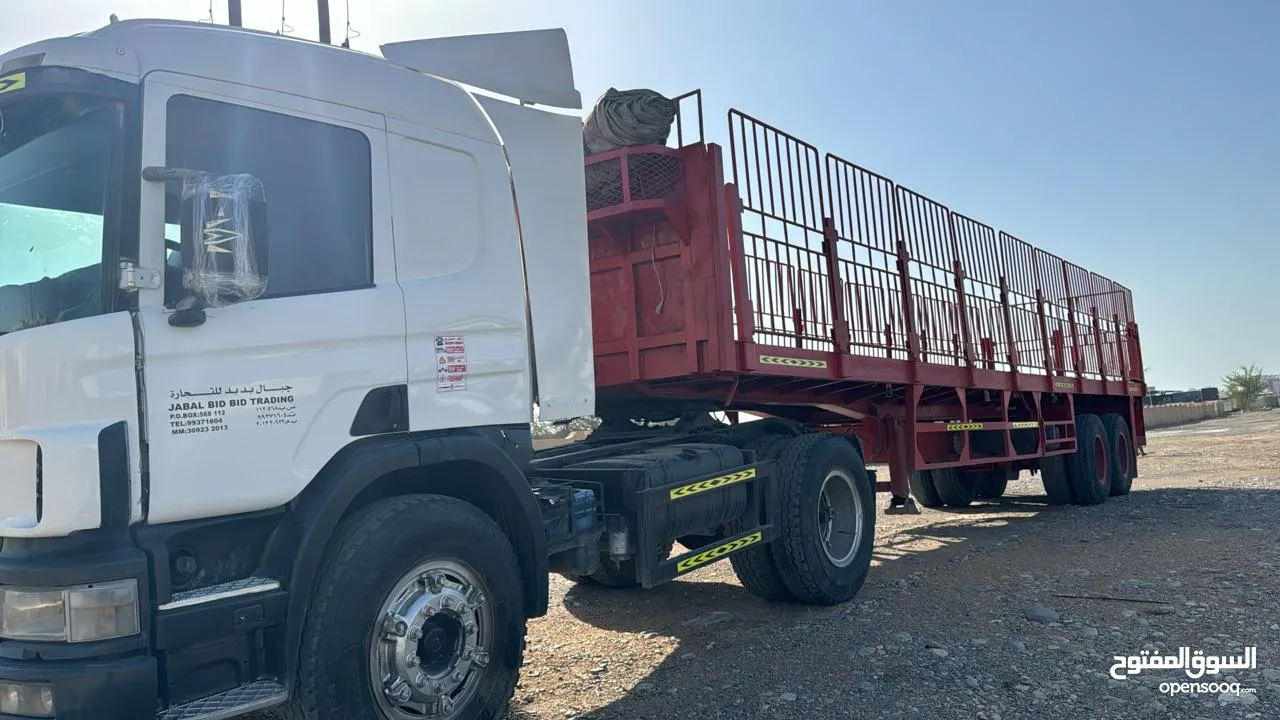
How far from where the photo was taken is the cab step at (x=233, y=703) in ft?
8.70

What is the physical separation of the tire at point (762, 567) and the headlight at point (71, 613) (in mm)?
3869

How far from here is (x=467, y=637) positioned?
336 cm

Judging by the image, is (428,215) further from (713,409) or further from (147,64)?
(713,409)

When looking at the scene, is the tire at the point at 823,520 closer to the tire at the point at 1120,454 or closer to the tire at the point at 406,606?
the tire at the point at 406,606

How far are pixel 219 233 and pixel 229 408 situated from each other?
23.9 inches

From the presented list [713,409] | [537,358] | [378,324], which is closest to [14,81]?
[378,324]

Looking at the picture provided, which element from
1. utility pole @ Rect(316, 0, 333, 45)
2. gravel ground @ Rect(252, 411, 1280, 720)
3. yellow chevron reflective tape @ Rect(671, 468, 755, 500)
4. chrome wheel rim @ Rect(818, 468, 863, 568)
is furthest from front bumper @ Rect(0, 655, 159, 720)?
→ utility pole @ Rect(316, 0, 333, 45)

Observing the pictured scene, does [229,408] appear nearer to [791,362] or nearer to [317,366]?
[317,366]

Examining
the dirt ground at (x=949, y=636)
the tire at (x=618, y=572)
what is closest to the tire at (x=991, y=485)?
the dirt ground at (x=949, y=636)

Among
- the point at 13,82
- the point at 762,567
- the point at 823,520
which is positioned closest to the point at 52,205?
the point at 13,82

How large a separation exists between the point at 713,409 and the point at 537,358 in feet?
8.31

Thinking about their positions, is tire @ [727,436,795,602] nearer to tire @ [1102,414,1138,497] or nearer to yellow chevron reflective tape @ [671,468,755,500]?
yellow chevron reflective tape @ [671,468,755,500]

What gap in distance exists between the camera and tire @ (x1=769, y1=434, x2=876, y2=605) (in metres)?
5.61

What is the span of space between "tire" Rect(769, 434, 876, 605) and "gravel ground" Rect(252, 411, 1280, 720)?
19cm
